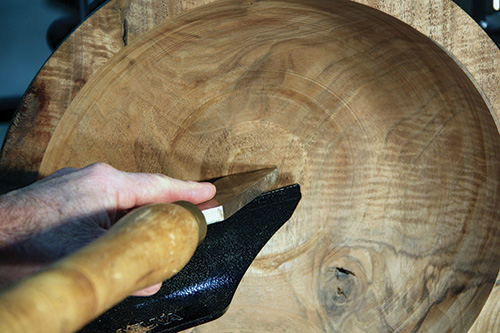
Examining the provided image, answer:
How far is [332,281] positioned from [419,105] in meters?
0.27

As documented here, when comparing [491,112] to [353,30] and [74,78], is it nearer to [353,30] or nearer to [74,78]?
[353,30]

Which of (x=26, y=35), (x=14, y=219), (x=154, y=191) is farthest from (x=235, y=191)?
(x=26, y=35)

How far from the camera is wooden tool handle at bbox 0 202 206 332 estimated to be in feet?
0.62

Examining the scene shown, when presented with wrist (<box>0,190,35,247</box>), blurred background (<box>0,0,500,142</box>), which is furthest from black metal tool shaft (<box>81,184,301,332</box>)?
blurred background (<box>0,0,500,142</box>)

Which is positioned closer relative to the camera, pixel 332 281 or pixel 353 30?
pixel 353 30

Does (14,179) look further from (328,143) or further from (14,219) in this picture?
(328,143)

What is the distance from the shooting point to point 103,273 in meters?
0.22

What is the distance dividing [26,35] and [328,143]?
2.04 feet

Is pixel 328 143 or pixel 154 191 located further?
pixel 328 143

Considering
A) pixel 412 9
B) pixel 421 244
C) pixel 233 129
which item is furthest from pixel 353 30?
pixel 421 244

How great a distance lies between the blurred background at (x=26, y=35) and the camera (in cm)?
81

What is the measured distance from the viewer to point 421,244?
0.58 meters

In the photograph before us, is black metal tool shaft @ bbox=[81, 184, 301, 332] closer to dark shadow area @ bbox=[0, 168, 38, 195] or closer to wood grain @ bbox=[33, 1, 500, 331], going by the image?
wood grain @ bbox=[33, 1, 500, 331]

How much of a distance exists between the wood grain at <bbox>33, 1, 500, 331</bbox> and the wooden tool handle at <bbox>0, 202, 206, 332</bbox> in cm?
22
